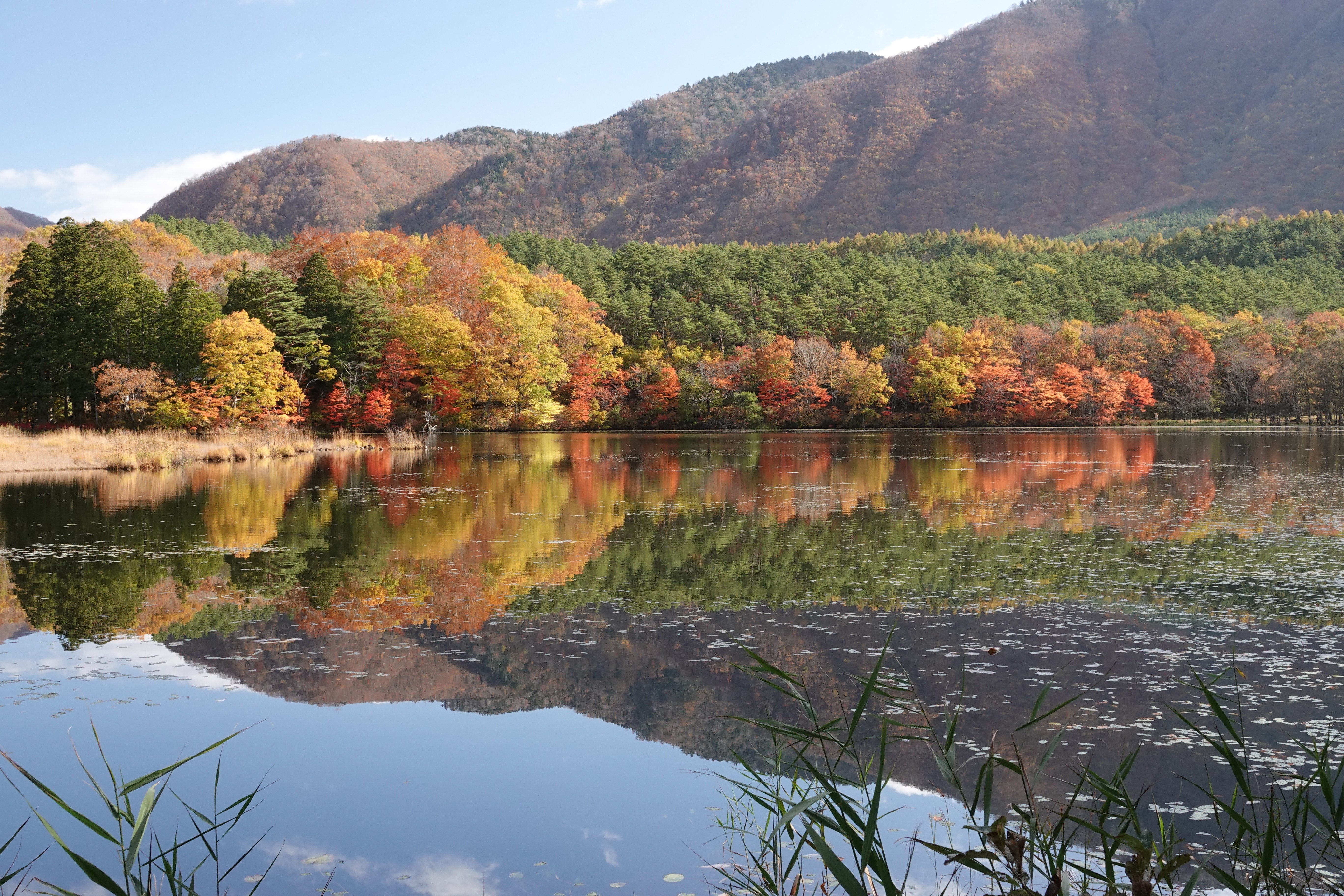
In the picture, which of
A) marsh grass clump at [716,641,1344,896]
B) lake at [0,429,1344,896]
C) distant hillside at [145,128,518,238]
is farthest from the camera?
distant hillside at [145,128,518,238]

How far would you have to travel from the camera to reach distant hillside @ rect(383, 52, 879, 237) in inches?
5984

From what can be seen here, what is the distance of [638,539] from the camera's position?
14.4m

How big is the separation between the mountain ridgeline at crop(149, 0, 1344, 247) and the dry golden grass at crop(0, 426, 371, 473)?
335 ft

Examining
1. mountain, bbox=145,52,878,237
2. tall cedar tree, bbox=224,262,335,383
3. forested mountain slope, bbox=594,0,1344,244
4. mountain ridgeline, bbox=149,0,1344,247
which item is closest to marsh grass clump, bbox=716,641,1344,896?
tall cedar tree, bbox=224,262,335,383

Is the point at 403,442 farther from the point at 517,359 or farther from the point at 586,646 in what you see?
the point at 586,646

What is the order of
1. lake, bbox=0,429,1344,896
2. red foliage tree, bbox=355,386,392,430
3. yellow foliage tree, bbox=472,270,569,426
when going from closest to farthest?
lake, bbox=0,429,1344,896 → red foliage tree, bbox=355,386,392,430 → yellow foliage tree, bbox=472,270,569,426

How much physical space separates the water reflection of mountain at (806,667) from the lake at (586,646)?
0.10 feet

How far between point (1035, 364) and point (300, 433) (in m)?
48.7

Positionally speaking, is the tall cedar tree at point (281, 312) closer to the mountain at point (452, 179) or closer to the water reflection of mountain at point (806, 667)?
the water reflection of mountain at point (806, 667)

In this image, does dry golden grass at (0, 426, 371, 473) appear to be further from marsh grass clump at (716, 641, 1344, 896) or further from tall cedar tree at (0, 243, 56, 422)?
marsh grass clump at (716, 641, 1344, 896)

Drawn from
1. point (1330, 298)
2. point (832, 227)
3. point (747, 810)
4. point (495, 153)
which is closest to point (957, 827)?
point (747, 810)

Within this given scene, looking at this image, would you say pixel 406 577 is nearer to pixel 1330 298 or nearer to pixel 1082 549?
pixel 1082 549

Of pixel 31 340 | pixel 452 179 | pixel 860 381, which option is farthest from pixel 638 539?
pixel 452 179

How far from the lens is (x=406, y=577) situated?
450 inches
